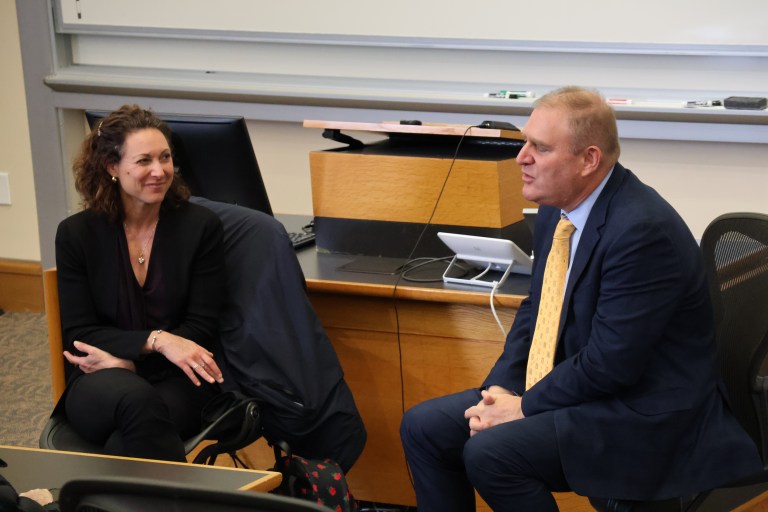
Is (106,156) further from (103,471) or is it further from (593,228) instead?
(593,228)

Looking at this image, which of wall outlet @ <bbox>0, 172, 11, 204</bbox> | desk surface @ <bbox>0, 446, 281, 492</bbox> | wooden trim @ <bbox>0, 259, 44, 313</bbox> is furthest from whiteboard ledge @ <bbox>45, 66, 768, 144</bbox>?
desk surface @ <bbox>0, 446, 281, 492</bbox>

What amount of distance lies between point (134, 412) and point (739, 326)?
4.30 feet

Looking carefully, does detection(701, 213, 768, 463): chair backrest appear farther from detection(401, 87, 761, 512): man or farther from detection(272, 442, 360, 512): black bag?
detection(272, 442, 360, 512): black bag

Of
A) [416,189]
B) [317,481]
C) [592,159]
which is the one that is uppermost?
[592,159]

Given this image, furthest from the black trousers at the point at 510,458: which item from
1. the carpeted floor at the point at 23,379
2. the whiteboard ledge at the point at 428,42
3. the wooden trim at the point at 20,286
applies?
the wooden trim at the point at 20,286

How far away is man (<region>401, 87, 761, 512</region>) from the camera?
196cm

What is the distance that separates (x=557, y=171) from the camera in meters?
2.06

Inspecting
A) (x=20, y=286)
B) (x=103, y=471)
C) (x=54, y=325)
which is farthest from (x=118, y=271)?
(x=20, y=286)

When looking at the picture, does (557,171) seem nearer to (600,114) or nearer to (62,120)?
(600,114)

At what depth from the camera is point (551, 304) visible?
7.10 feet

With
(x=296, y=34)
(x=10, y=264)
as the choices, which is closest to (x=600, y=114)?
(x=296, y=34)

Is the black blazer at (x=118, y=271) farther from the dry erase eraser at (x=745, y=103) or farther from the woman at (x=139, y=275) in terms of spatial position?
the dry erase eraser at (x=745, y=103)

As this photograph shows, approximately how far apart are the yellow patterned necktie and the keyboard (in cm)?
105

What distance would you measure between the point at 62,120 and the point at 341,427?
2649mm
